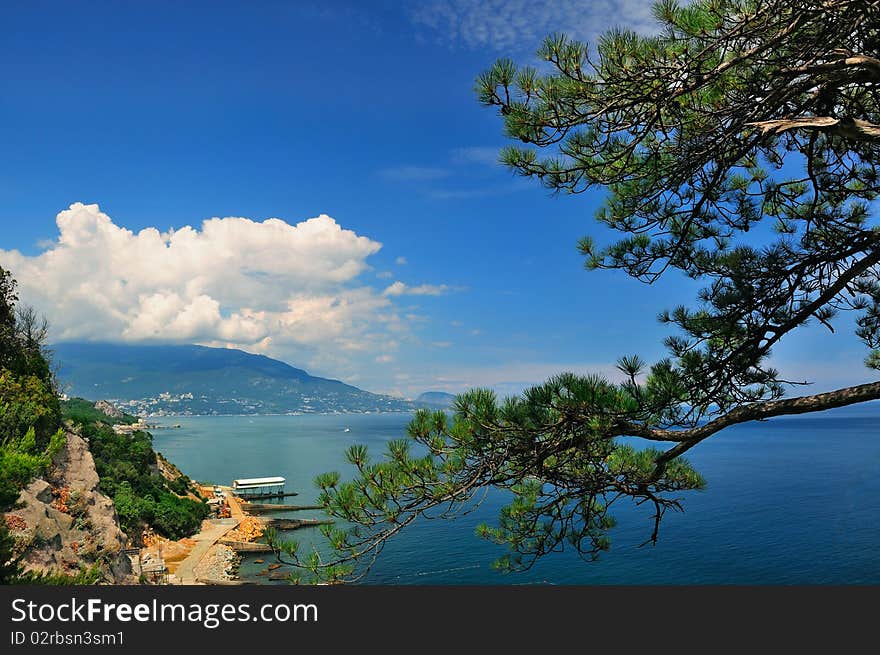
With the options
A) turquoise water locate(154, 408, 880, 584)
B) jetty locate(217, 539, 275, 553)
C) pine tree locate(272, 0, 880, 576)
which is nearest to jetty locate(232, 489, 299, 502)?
turquoise water locate(154, 408, 880, 584)

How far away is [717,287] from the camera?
12.0ft

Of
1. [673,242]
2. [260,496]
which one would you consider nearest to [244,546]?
[260,496]

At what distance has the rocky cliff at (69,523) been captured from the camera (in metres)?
10.4

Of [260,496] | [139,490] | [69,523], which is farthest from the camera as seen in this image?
[260,496]

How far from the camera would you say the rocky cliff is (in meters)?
10.4

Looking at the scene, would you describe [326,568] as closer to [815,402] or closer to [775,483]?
[815,402]

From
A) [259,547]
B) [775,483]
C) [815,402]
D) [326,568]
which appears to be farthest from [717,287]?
[775,483]

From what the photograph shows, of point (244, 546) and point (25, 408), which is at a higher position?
point (25, 408)

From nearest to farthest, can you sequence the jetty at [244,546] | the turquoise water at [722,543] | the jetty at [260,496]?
1. the turquoise water at [722,543]
2. the jetty at [244,546]
3. the jetty at [260,496]

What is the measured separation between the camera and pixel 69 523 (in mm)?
13016

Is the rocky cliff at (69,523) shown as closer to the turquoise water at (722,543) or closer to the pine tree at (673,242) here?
the turquoise water at (722,543)

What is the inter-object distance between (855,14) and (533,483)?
3.14 m

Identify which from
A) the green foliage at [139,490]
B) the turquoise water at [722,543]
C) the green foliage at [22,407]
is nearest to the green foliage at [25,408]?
the green foliage at [22,407]

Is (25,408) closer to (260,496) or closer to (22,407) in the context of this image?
(22,407)
